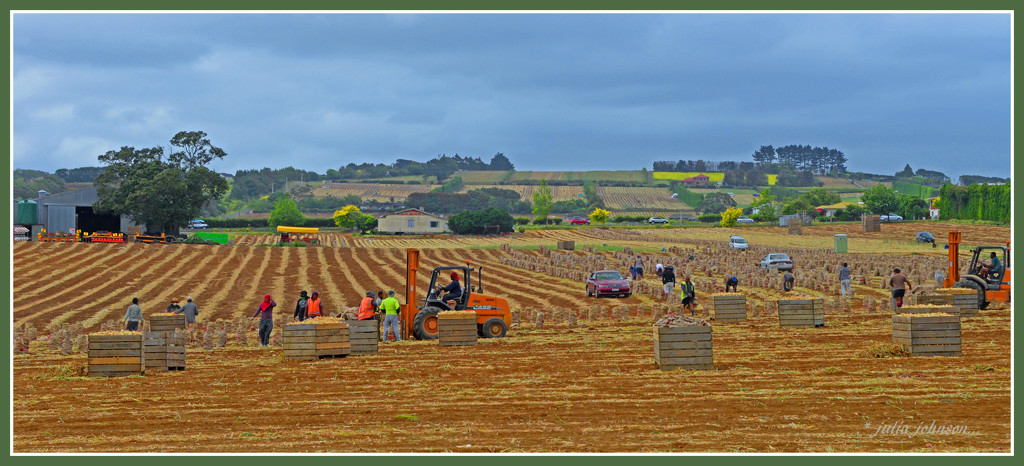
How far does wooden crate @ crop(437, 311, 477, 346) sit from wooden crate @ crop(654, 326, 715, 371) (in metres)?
5.98

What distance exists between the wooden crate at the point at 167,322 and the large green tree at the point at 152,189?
55622 mm

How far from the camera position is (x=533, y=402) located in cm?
1380

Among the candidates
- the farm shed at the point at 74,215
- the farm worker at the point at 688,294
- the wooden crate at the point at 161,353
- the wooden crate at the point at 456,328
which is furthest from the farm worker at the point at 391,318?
Result: the farm shed at the point at 74,215

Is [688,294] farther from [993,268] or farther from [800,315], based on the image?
[993,268]

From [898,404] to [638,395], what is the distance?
3821 mm

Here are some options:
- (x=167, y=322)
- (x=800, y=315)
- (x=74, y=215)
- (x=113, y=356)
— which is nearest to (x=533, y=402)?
(x=113, y=356)

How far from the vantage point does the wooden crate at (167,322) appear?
23594 mm

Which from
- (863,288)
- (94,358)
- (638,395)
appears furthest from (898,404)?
(863,288)

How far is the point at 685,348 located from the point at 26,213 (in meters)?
68.9

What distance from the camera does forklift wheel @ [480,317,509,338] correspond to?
911 inches

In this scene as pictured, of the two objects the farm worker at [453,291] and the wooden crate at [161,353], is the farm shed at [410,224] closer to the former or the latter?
the farm worker at [453,291]

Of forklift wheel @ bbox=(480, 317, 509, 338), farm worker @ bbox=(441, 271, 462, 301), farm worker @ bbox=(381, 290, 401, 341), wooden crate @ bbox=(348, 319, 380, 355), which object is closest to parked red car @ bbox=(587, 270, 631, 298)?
forklift wheel @ bbox=(480, 317, 509, 338)

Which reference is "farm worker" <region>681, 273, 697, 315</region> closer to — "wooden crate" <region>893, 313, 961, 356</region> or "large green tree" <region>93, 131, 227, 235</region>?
"wooden crate" <region>893, 313, 961, 356</region>

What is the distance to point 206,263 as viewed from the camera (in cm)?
5378
